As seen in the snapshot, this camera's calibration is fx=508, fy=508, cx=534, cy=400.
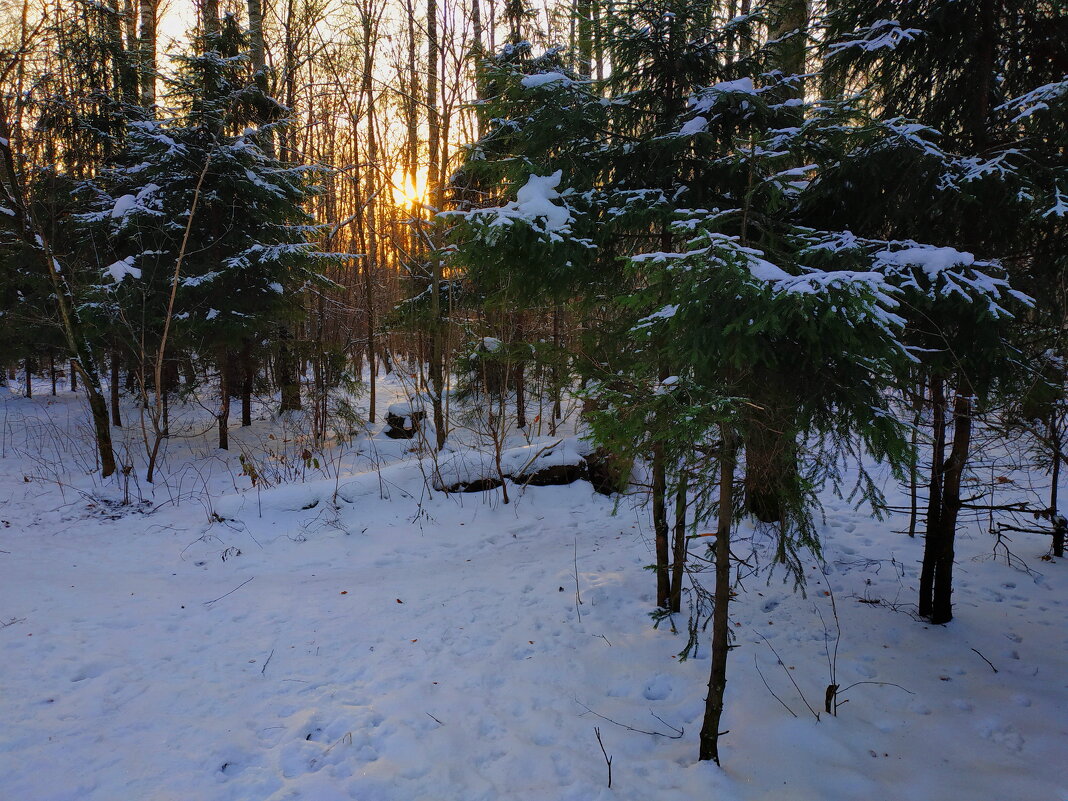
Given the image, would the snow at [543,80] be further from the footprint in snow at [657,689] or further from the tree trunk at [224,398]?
the tree trunk at [224,398]

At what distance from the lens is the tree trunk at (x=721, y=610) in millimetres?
2904

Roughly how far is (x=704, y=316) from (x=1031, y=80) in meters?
3.89

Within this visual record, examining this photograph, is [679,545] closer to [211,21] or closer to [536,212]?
[536,212]

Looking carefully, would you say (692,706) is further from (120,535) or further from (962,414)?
(120,535)

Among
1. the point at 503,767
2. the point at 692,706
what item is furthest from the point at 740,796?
the point at 503,767

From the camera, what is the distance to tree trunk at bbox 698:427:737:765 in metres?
2.90

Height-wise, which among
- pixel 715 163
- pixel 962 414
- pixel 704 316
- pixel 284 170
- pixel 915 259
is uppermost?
pixel 284 170

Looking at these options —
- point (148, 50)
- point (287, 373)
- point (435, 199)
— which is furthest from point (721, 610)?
point (148, 50)

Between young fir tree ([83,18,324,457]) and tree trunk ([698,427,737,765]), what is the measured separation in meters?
9.23

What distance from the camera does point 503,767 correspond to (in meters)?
3.23

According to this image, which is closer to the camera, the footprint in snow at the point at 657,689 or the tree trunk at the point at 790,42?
the footprint in snow at the point at 657,689

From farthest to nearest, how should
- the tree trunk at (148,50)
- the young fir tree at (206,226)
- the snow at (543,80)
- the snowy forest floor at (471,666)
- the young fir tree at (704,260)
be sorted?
the tree trunk at (148,50) < the young fir tree at (206,226) < the snow at (543,80) < the snowy forest floor at (471,666) < the young fir tree at (704,260)

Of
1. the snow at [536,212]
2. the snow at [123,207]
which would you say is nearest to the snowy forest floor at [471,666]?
the snow at [536,212]

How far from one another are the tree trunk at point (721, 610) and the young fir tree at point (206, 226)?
363 inches
